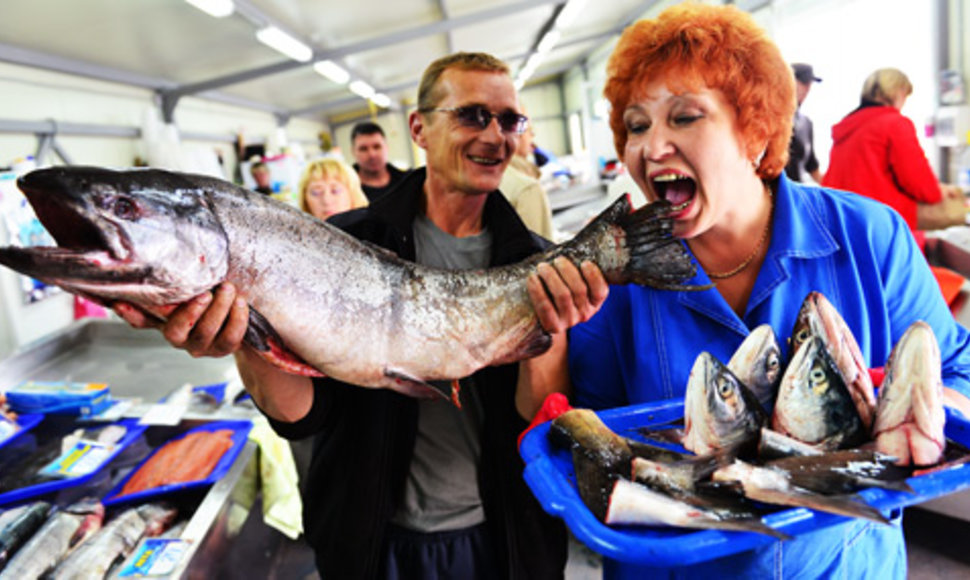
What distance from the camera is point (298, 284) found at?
1.26m

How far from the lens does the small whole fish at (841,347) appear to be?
983mm

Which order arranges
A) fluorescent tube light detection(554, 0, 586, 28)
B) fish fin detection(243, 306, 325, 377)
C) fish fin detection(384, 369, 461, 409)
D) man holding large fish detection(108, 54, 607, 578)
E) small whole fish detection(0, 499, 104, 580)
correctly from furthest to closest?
fluorescent tube light detection(554, 0, 586, 28) < small whole fish detection(0, 499, 104, 580) < man holding large fish detection(108, 54, 607, 578) < fish fin detection(384, 369, 461, 409) < fish fin detection(243, 306, 325, 377)

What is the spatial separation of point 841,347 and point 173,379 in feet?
12.8

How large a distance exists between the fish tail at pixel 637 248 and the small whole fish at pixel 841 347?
0.26 meters

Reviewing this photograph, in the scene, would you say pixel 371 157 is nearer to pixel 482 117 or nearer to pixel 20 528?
pixel 482 117

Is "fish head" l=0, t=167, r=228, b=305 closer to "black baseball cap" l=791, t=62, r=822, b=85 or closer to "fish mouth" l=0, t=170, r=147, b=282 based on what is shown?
"fish mouth" l=0, t=170, r=147, b=282

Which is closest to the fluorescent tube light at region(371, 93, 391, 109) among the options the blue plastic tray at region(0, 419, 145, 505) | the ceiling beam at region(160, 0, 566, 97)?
the ceiling beam at region(160, 0, 566, 97)

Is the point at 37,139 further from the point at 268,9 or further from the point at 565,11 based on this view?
the point at 565,11

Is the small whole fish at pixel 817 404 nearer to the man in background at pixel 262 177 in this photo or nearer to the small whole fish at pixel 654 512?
the small whole fish at pixel 654 512

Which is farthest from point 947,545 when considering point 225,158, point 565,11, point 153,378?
point 225,158

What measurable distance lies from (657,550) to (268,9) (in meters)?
7.35

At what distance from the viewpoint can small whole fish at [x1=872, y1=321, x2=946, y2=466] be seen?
837mm

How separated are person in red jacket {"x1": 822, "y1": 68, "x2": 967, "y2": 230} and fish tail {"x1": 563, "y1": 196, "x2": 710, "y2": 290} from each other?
3506 millimetres

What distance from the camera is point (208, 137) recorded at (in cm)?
912
